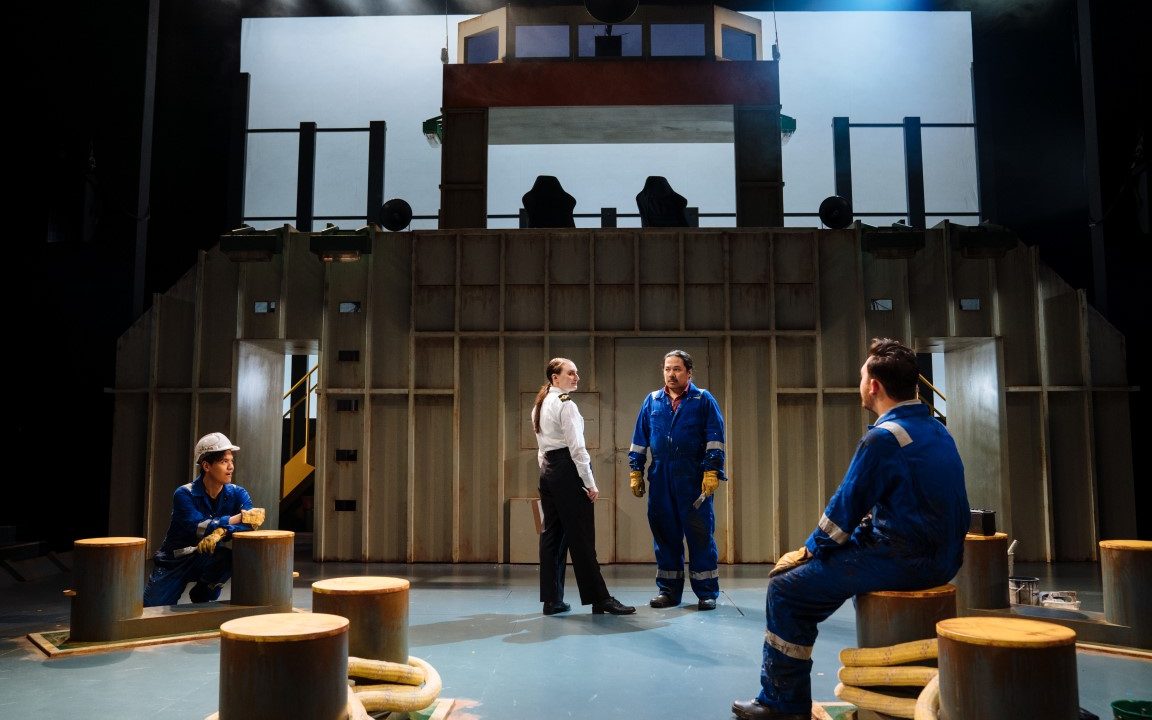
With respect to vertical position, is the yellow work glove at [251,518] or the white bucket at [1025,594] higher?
the yellow work glove at [251,518]

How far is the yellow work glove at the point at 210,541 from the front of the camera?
4879mm

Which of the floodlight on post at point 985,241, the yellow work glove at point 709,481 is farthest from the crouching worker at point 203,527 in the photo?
the floodlight on post at point 985,241

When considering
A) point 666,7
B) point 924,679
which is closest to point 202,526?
point 924,679

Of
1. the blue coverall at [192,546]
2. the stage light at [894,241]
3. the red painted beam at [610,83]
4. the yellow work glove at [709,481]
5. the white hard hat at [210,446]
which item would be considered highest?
the red painted beam at [610,83]

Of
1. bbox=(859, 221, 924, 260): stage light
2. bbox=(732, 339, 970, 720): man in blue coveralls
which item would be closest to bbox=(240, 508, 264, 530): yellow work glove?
bbox=(732, 339, 970, 720): man in blue coveralls

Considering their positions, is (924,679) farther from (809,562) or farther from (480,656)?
(480,656)

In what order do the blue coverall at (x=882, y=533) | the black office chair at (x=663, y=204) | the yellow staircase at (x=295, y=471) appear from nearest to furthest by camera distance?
the blue coverall at (x=882, y=533)
the black office chair at (x=663, y=204)
the yellow staircase at (x=295, y=471)

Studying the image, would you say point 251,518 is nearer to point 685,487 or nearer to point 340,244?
point 685,487

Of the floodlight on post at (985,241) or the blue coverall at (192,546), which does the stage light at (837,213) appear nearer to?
the floodlight on post at (985,241)

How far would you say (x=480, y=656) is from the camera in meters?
4.32

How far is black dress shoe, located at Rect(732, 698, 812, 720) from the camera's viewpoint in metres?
3.04

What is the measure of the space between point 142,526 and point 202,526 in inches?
168

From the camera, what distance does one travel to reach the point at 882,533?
2857mm

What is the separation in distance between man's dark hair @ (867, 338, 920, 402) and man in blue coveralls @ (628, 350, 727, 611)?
100 inches
